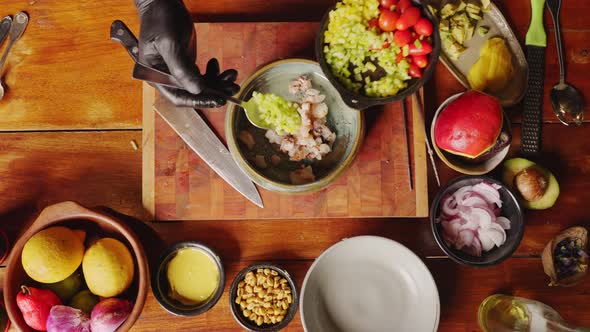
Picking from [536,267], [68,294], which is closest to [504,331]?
[536,267]

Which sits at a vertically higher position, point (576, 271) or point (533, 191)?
point (533, 191)

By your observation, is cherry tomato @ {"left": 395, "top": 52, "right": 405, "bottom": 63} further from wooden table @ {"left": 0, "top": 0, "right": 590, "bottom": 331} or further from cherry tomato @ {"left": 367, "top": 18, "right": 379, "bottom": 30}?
wooden table @ {"left": 0, "top": 0, "right": 590, "bottom": 331}

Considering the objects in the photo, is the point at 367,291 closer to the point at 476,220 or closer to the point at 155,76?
the point at 476,220

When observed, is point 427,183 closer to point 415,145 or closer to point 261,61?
point 415,145

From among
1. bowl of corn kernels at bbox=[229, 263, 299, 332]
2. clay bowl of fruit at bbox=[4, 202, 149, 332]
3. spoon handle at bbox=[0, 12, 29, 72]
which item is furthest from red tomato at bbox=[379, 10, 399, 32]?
spoon handle at bbox=[0, 12, 29, 72]

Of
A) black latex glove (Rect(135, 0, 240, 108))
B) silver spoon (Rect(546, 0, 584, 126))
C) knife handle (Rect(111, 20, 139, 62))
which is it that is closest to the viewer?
black latex glove (Rect(135, 0, 240, 108))

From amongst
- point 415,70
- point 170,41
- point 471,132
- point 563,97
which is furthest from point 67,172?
point 563,97

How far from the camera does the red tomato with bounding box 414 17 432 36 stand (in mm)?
1046

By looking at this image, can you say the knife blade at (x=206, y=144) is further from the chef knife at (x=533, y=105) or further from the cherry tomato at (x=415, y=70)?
the chef knife at (x=533, y=105)

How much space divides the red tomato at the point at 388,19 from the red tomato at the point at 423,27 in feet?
0.16

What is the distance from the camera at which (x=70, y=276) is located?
1132 millimetres

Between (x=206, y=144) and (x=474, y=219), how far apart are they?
701mm

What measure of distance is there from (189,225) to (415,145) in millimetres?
628

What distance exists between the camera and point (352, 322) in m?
1.18
